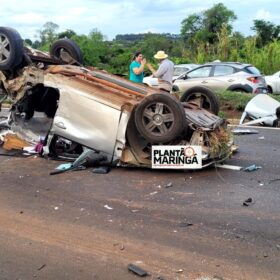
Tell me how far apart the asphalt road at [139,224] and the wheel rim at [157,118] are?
64cm

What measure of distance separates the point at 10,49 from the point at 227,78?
10811mm

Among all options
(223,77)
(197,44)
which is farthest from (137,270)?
(197,44)

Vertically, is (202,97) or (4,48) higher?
(4,48)

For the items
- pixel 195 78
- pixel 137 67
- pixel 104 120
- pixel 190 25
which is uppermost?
pixel 190 25

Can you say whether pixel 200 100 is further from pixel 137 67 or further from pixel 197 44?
pixel 197 44

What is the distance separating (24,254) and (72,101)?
333 centimetres

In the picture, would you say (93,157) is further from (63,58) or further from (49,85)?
(63,58)

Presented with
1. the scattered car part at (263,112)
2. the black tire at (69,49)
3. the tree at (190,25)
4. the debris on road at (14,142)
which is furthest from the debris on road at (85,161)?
the tree at (190,25)

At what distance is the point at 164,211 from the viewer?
5.24 m

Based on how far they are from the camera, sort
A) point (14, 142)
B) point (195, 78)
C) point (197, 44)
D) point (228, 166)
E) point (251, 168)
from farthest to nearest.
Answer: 1. point (197, 44)
2. point (195, 78)
3. point (14, 142)
4. point (228, 166)
5. point (251, 168)

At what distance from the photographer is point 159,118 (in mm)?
6664

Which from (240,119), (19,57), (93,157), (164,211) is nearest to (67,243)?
(164,211)

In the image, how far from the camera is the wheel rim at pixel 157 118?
261 inches

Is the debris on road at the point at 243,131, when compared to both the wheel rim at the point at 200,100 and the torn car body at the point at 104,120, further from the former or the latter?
the torn car body at the point at 104,120
